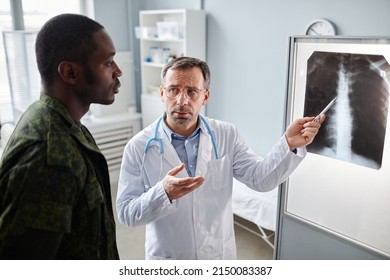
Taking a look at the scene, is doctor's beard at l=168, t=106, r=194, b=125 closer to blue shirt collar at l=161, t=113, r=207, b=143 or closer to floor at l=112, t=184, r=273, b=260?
blue shirt collar at l=161, t=113, r=207, b=143

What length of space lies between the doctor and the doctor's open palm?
6.1 inches

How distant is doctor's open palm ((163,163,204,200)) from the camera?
97 centimetres

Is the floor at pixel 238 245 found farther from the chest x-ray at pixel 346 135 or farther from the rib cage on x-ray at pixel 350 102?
the rib cage on x-ray at pixel 350 102

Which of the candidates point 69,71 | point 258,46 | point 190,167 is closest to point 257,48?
point 258,46

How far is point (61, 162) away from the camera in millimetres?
625

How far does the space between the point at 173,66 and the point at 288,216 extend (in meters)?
0.96

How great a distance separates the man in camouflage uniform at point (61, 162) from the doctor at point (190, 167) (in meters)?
0.48

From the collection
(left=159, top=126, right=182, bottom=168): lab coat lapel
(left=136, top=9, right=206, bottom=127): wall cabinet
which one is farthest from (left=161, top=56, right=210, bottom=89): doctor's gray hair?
(left=136, top=9, right=206, bottom=127): wall cabinet

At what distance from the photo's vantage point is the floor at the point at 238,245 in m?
2.48

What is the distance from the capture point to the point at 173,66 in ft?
4.17

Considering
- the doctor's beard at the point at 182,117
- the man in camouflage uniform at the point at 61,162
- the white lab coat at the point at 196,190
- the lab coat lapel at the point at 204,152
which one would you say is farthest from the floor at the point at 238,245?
the man in camouflage uniform at the point at 61,162

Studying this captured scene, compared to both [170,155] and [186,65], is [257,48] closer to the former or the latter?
[186,65]

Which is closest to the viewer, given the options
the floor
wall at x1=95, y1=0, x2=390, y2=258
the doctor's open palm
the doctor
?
the doctor's open palm

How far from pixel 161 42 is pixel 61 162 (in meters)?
3.32
